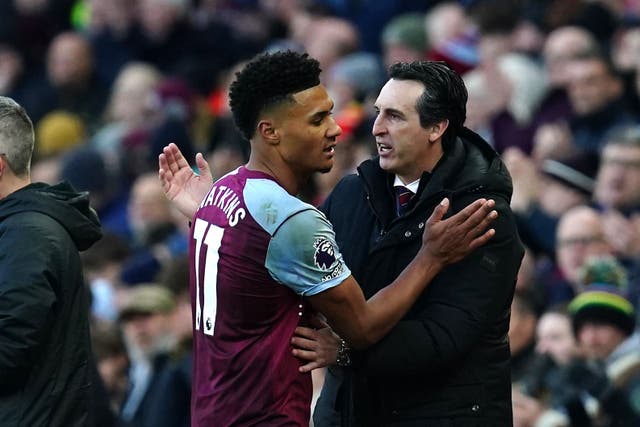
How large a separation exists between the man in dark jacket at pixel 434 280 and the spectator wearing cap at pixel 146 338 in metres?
3.48

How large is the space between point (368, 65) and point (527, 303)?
3.95m

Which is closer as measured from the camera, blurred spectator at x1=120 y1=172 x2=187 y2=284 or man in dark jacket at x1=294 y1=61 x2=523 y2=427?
man in dark jacket at x1=294 y1=61 x2=523 y2=427

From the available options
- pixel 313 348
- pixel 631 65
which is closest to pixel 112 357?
pixel 313 348

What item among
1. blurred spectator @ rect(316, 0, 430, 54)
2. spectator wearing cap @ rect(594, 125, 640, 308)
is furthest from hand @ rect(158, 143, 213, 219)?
blurred spectator @ rect(316, 0, 430, 54)

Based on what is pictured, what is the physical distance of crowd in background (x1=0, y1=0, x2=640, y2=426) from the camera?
27.7 ft

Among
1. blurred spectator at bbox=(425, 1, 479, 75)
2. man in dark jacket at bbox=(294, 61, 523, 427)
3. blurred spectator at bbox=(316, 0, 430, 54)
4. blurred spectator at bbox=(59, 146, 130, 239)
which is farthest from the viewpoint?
blurred spectator at bbox=(316, 0, 430, 54)

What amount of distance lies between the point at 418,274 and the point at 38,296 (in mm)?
1321

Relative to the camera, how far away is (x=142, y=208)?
11844mm

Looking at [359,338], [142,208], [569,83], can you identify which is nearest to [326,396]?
[359,338]

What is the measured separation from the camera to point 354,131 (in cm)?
1086

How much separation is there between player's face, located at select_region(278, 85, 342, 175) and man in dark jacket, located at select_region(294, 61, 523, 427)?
0.45 metres

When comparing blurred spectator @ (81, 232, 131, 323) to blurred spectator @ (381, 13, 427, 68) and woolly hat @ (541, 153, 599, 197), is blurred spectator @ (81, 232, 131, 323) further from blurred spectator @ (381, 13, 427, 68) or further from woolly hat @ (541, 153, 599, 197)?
woolly hat @ (541, 153, 599, 197)

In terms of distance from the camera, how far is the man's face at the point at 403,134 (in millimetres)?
6023

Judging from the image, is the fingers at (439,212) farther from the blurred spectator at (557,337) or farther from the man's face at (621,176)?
the man's face at (621,176)
